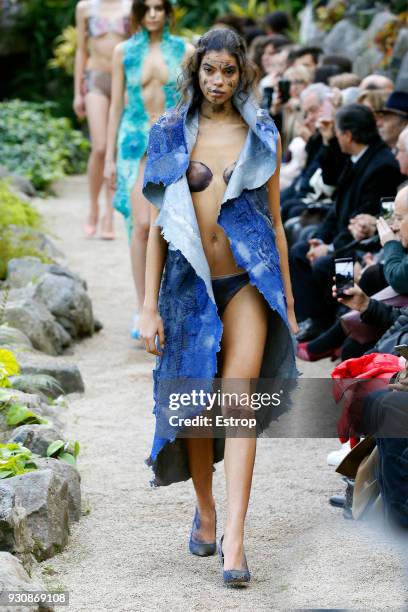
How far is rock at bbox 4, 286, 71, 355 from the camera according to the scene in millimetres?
7355

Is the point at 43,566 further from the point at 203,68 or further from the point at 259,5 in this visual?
the point at 259,5

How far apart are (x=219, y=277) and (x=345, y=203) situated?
127 inches

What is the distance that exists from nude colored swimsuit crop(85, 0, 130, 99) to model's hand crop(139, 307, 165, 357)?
6.19 metres

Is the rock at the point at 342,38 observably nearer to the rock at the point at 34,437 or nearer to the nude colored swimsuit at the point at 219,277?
the rock at the point at 34,437

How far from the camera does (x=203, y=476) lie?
454cm

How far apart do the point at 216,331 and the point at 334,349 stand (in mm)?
2966

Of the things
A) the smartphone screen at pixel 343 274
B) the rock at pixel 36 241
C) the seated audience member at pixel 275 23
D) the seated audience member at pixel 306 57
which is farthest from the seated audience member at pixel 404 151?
the seated audience member at pixel 275 23

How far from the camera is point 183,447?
14.9ft

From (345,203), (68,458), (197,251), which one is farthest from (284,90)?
(197,251)

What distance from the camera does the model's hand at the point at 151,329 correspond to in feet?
14.3

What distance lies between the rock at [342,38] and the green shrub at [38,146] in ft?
11.0

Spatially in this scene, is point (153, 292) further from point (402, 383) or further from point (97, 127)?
point (97, 127)

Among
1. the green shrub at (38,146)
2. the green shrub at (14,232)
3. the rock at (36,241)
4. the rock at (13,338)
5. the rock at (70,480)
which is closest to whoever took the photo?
the rock at (70,480)

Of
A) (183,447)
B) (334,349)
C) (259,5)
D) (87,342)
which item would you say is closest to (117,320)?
(87,342)
